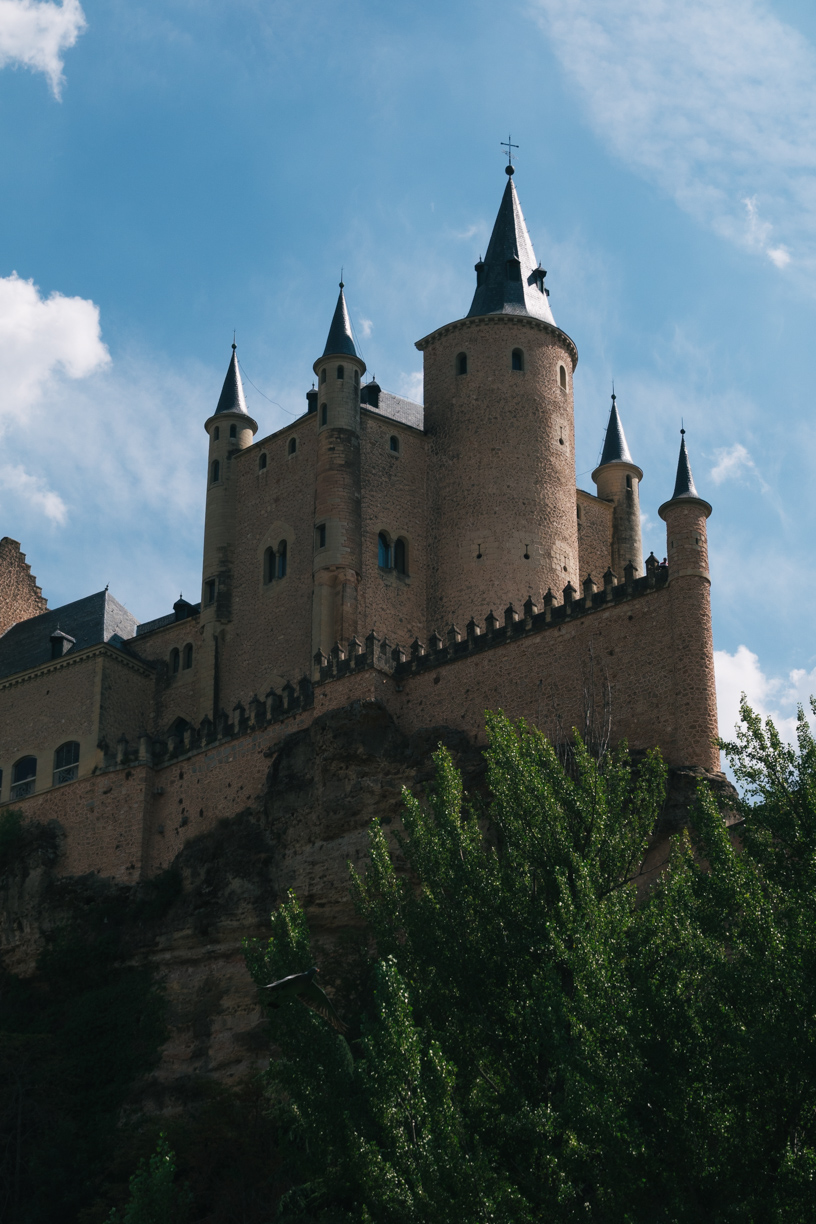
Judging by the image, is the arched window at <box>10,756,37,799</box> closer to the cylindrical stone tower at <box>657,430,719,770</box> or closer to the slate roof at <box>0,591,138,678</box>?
the slate roof at <box>0,591,138,678</box>

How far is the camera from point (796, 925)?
1992 centimetres

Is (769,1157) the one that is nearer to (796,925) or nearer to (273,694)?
(796,925)

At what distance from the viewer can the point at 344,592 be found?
43.5 m

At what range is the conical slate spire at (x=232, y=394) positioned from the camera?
50844 mm

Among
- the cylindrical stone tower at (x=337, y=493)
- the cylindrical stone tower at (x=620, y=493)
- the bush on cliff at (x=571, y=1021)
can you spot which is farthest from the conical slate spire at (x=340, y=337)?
the bush on cliff at (x=571, y=1021)

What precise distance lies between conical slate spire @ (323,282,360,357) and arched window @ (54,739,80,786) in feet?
45.9

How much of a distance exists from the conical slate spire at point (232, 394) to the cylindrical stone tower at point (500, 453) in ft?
21.6

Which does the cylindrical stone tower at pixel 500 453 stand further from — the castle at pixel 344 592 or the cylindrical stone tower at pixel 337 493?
the cylindrical stone tower at pixel 337 493

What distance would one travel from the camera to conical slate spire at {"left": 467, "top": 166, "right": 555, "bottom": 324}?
48.6m

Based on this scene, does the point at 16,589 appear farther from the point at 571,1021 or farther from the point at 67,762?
the point at 571,1021

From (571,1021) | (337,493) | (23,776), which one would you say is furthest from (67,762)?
(571,1021)

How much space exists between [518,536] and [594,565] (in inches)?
168

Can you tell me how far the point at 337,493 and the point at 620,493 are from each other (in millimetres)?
10827

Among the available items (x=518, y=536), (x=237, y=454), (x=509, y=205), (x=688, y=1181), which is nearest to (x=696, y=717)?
(x=518, y=536)
